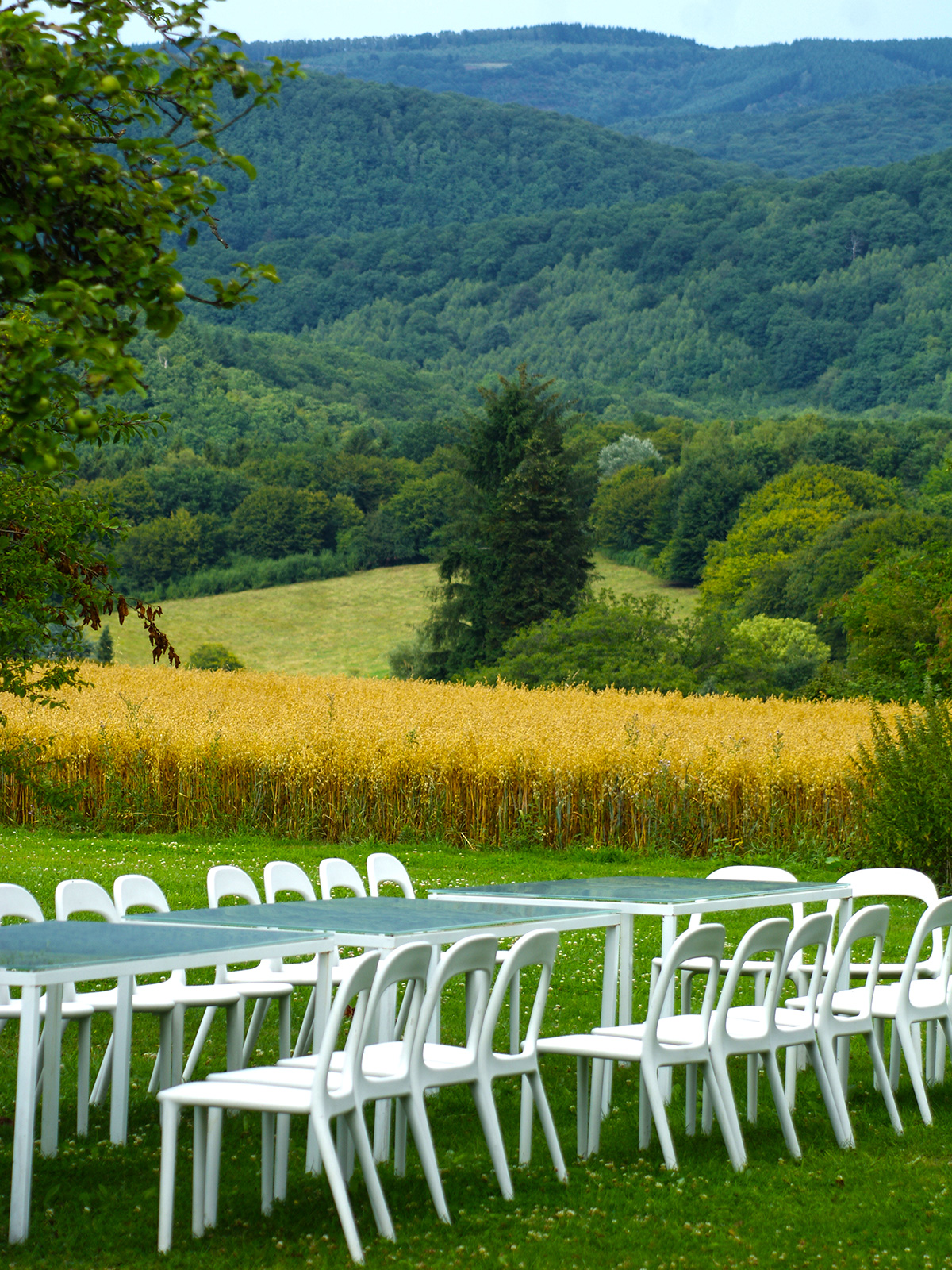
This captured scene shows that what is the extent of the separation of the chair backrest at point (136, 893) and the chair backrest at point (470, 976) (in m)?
2.24

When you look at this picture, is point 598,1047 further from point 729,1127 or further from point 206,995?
point 206,995

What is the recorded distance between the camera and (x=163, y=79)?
413 centimetres

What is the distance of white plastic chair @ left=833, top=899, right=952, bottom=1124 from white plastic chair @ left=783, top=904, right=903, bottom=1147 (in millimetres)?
97

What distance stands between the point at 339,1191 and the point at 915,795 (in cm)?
1054

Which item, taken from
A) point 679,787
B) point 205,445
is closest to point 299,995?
point 679,787

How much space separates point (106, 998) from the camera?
679cm

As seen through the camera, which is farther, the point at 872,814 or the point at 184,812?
the point at 184,812

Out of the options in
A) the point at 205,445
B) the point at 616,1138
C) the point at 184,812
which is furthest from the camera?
the point at 205,445

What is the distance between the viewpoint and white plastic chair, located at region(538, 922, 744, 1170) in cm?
582

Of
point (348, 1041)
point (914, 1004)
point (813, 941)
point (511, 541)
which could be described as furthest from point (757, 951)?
point (511, 541)

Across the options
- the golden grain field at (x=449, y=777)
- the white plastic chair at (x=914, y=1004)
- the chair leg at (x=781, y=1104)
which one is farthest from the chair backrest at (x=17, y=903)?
the golden grain field at (x=449, y=777)

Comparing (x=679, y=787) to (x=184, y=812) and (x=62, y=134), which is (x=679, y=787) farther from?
(x=62, y=134)

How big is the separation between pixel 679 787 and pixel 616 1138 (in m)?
10.8

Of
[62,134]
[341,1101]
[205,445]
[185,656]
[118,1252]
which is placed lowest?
[185,656]
